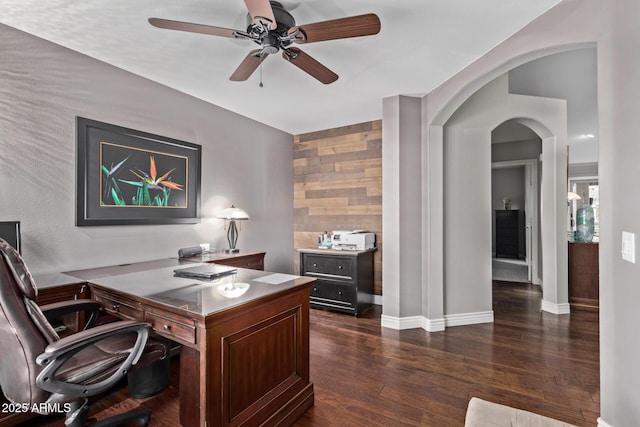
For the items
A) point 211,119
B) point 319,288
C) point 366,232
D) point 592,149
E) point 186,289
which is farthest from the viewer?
point 592,149

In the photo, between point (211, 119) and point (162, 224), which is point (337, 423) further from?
point (211, 119)

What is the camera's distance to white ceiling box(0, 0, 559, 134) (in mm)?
1947

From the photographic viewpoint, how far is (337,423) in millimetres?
1840

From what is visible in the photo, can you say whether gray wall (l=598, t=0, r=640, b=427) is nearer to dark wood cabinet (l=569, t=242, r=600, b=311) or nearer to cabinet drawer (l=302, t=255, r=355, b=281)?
cabinet drawer (l=302, t=255, r=355, b=281)

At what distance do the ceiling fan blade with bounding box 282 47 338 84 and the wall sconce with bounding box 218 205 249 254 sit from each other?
1.90 m

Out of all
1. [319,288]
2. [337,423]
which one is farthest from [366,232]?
[337,423]

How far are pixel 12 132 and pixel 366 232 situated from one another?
3665mm

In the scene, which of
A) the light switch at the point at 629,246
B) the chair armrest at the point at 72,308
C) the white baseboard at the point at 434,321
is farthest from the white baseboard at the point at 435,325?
the chair armrest at the point at 72,308

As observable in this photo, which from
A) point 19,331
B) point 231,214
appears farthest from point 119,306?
point 231,214

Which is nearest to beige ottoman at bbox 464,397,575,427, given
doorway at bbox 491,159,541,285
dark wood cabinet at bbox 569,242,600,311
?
dark wood cabinet at bbox 569,242,600,311

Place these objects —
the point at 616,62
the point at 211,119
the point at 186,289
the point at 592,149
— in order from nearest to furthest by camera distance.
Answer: the point at 616,62 → the point at 186,289 → the point at 211,119 → the point at 592,149

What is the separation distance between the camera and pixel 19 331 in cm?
122

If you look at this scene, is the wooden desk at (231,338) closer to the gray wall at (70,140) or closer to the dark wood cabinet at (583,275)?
the gray wall at (70,140)

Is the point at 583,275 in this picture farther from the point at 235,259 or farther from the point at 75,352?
the point at 75,352
